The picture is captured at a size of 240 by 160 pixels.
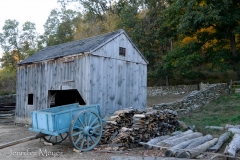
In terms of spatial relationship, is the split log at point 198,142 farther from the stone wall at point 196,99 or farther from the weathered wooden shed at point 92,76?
the stone wall at point 196,99

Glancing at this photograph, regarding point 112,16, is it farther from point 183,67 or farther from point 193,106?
point 193,106

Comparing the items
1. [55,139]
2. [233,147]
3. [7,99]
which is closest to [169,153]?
[233,147]

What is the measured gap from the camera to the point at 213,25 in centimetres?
2483

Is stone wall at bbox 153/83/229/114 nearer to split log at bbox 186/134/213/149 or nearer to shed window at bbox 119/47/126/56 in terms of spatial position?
shed window at bbox 119/47/126/56

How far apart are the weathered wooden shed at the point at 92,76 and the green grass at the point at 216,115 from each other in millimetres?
3409

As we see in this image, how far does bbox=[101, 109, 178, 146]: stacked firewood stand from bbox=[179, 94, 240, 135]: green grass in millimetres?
1869

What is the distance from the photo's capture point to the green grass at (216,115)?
36.9ft

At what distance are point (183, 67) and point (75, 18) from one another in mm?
29254

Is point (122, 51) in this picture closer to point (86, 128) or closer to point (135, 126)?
point (135, 126)

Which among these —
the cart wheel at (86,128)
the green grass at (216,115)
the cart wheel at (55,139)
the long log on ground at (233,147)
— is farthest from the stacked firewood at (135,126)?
the long log on ground at (233,147)

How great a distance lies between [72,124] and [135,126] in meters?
2.49

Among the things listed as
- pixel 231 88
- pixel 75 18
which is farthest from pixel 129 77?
pixel 75 18

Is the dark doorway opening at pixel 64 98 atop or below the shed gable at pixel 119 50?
below

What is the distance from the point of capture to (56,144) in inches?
354
